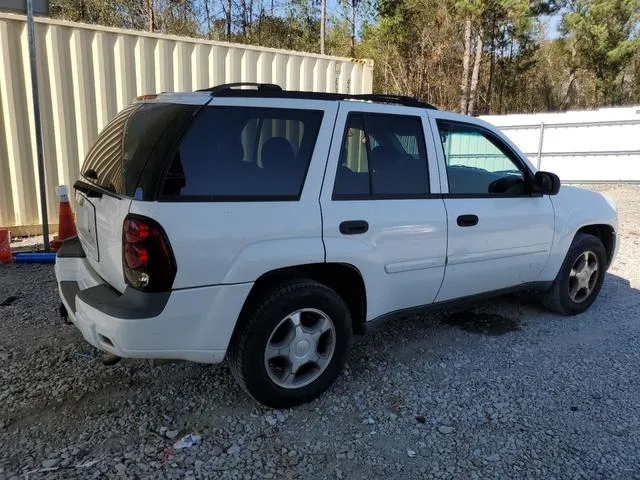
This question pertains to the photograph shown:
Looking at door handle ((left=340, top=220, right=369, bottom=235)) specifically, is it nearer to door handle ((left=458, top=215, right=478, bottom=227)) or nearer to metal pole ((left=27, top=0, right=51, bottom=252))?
door handle ((left=458, top=215, right=478, bottom=227))

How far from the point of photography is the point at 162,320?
8.06ft

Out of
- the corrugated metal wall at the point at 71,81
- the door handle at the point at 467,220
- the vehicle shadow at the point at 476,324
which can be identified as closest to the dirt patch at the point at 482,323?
the vehicle shadow at the point at 476,324

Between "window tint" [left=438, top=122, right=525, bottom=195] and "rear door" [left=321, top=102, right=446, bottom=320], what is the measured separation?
0.23 m

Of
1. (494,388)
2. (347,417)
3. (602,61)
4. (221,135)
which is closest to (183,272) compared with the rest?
(221,135)

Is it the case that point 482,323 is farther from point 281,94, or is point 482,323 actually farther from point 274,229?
point 281,94

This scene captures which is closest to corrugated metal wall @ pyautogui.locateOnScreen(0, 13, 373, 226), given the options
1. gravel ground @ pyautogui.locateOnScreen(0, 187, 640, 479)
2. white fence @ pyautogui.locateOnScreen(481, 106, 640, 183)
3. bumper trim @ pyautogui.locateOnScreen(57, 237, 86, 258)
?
gravel ground @ pyautogui.locateOnScreen(0, 187, 640, 479)

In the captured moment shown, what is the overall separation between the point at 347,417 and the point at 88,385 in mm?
1661

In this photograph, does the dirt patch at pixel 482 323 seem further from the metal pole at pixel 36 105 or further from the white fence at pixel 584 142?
the white fence at pixel 584 142

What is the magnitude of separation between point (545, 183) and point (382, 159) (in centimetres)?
151

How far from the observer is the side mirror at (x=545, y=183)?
3.91 m

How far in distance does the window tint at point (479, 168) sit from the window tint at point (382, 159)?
10.8 inches

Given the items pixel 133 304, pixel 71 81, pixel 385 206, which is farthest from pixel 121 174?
pixel 71 81

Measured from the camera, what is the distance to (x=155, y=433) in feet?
8.95

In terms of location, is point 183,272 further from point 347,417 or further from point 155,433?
point 347,417
